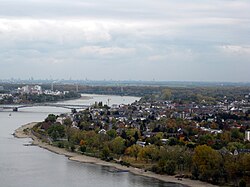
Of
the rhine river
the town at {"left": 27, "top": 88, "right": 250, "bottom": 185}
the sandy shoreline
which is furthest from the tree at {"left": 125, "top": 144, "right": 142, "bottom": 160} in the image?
the rhine river

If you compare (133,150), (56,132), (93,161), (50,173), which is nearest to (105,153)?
(93,161)

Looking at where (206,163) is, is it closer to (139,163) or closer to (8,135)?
(139,163)

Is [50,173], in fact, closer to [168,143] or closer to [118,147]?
[118,147]

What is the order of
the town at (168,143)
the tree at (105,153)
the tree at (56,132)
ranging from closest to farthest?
the town at (168,143)
the tree at (105,153)
the tree at (56,132)

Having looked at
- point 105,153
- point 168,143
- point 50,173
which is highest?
point 168,143

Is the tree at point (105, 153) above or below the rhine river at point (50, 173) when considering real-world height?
above

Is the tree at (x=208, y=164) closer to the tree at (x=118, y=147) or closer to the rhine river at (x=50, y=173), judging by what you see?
the rhine river at (x=50, y=173)

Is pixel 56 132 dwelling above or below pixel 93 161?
above

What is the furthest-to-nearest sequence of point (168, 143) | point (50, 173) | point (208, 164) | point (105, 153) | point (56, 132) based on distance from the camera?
point (56, 132) < point (168, 143) < point (105, 153) < point (50, 173) < point (208, 164)

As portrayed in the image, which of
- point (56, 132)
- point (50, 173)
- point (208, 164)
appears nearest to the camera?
point (208, 164)

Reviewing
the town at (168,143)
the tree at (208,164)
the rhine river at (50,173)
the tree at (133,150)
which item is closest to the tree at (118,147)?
the town at (168,143)

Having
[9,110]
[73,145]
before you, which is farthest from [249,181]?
[9,110]
